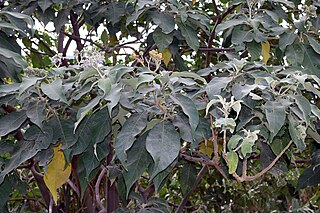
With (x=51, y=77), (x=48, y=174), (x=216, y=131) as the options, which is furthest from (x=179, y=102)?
(x=48, y=174)

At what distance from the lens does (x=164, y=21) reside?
5.84 ft

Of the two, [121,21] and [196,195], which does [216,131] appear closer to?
[121,21]

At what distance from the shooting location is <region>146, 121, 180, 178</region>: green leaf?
1.17 metres

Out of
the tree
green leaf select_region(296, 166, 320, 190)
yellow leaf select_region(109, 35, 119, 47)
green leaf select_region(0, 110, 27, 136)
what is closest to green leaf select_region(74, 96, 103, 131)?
the tree

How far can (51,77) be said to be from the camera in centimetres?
141

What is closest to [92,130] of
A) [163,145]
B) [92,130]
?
[92,130]

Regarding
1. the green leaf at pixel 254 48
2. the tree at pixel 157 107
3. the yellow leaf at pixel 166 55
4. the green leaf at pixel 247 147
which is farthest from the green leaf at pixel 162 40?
the green leaf at pixel 247 147

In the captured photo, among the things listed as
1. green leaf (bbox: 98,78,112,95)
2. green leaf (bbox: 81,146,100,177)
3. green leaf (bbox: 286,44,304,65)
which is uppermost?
green leaf (bbox: 98,78,112,95)

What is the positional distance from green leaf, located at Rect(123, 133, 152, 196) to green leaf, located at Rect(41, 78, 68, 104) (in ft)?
0.67

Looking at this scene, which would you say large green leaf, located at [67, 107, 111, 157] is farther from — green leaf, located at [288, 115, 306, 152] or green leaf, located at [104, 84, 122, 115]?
green leaf, located at [288, 115, 306, 152]

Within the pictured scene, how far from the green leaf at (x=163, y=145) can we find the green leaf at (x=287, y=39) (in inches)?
27.6

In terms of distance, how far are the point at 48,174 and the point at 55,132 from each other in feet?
0.54

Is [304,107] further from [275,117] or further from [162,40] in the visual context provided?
[162,40]

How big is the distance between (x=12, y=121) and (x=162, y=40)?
62cm
